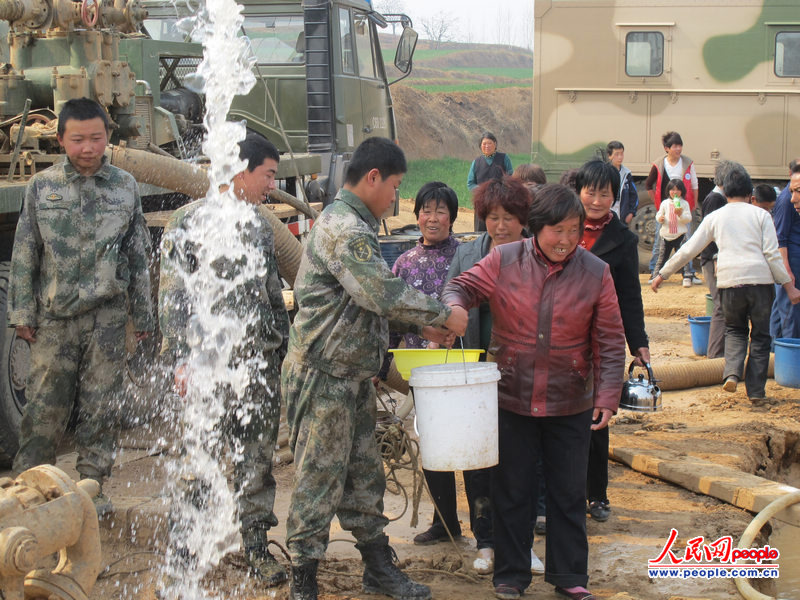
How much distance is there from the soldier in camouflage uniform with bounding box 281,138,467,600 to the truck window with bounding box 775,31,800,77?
10522 millimetres

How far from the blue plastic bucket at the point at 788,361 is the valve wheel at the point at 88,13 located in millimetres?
5367

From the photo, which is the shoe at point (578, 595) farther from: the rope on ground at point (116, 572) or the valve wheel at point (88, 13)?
the valve wheel at point (88, 13)

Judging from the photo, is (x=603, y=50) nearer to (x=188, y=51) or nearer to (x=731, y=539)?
(x=188, y=51)

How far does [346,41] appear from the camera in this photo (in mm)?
9891

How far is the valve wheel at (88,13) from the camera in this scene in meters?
5.77

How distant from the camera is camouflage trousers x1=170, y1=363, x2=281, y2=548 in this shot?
3.77 m

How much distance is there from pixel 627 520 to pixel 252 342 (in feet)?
6.87

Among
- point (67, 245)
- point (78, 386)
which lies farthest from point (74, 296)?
point (78, 386)

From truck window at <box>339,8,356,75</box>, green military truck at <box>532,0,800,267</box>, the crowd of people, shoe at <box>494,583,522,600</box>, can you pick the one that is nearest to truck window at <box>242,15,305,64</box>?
truck window at <box>339,8,356,75</box>

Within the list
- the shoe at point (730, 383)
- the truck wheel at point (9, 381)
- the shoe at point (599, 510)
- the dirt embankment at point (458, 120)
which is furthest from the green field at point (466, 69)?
the shoe at point (599, 510)

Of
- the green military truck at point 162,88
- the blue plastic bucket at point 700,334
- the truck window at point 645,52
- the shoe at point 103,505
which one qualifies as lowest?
the shoe at point 103,505

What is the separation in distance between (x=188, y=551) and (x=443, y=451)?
1.16 metres

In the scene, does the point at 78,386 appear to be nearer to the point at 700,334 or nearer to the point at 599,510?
the point at 599,510

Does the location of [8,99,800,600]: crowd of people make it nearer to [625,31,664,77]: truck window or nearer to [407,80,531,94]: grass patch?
[625,31,664,77]: truck window
